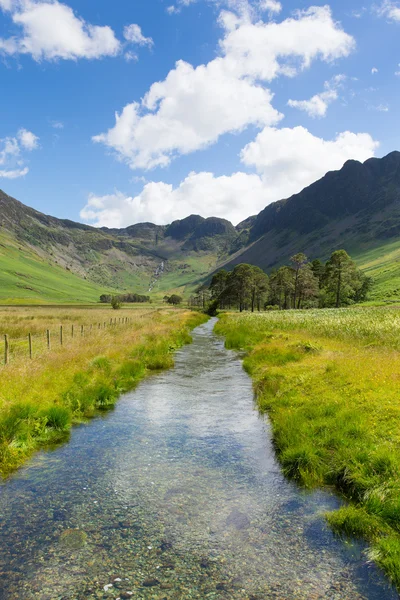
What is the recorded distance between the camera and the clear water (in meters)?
6.84

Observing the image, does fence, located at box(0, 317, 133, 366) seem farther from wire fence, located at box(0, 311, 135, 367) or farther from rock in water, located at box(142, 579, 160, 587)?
rock in water, located at box(142, 579, 160, 587)

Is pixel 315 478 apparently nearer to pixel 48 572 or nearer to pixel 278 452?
pixel 278 452

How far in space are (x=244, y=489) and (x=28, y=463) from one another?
24.0 feet

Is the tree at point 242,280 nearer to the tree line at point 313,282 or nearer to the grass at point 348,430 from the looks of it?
the tree line at point 313,282

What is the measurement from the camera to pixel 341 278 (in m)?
96.1

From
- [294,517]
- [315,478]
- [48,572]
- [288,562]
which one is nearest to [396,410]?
[315,478]

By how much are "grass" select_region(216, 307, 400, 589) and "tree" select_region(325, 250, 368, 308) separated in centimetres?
7124

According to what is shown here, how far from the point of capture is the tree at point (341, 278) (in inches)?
3652

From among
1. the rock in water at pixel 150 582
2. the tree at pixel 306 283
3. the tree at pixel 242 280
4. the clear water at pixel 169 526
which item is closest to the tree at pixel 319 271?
the tree at pixel 306 283

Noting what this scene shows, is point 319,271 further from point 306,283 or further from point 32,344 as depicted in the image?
point 32,344

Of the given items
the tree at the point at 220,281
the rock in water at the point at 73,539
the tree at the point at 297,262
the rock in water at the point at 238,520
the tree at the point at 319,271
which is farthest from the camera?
the tree at the point at 220,281

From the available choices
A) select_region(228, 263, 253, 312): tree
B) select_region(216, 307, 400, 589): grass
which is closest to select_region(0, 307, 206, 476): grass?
select_region(216, 307, 400, 589): grass

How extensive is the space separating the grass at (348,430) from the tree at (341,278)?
7124 cm

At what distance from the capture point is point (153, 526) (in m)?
8.72
